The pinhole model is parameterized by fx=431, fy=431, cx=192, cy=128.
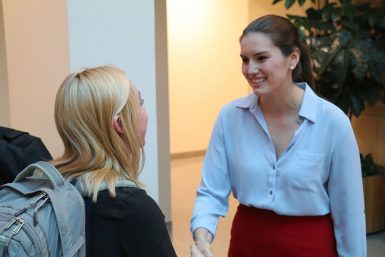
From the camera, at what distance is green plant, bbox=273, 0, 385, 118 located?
350cm

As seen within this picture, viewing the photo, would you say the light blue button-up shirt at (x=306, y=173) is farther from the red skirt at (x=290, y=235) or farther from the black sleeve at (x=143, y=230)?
the black sleeve at (x=143, y=230)

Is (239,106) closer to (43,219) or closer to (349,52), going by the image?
(43,219)

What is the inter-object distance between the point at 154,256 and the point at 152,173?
1.63 m

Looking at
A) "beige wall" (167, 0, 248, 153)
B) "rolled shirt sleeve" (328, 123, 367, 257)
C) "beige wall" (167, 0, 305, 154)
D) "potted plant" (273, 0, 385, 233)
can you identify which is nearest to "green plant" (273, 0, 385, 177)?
"potted plant" (273, 0, 385, 233)

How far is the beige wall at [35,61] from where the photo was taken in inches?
87.8

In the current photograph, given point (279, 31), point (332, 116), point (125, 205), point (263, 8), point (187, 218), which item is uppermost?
point (263, 8)

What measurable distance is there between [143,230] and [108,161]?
0.69ft

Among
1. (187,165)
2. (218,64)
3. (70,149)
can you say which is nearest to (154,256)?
(70,149)

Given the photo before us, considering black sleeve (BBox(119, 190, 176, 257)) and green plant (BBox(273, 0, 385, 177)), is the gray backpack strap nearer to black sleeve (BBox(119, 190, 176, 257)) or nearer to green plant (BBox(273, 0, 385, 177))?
black sleeve (BBox(119, 190, 176, 257))

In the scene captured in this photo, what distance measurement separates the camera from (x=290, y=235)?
143cm

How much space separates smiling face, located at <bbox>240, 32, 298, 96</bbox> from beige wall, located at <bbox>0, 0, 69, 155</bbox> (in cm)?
112

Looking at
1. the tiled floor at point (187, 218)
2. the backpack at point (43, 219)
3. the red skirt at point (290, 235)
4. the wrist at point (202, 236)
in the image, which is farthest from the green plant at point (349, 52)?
the backpack at point (43, 219)

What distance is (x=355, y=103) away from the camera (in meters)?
3.65

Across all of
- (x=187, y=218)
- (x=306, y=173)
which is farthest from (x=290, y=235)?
(x=187, y=218)
